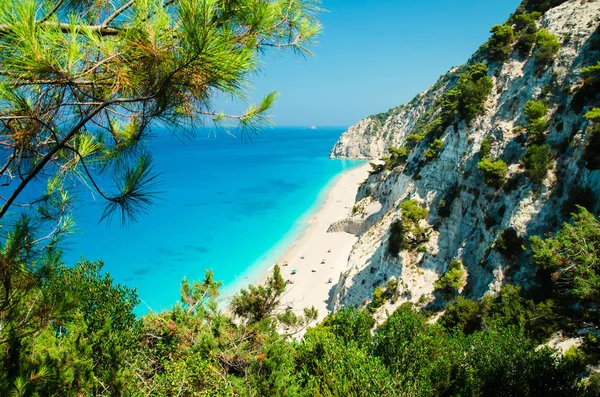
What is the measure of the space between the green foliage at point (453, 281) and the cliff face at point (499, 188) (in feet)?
1.37

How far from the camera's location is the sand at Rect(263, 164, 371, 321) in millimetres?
28116

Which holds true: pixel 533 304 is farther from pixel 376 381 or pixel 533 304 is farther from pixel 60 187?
pixel 60 187

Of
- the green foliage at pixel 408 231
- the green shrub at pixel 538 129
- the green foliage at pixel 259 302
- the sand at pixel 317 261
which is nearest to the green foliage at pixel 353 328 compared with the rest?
the green foliage at pixel 259 302

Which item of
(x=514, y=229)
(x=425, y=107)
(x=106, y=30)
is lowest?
(x=514, y=229)

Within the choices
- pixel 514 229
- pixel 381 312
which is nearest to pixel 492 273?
pixel 514 229

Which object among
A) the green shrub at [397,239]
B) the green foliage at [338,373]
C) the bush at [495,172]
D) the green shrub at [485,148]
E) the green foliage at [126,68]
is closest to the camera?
the green foliage at [126,68]

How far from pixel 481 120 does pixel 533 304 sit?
14845 millimetres

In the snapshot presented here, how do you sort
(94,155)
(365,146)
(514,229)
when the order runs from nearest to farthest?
(94,155) → (514,229) → (365,146)

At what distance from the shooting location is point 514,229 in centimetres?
1650

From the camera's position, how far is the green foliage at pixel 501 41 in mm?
24312

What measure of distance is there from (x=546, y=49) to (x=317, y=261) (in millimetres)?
26473

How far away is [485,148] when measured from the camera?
20.8 m

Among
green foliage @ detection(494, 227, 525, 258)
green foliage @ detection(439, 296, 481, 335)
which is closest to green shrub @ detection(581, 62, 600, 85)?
green foliage @ detection(494, 227, 525, 258)

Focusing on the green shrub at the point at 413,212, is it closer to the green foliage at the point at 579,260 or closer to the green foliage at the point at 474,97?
the green foliage at the point at 474,97
